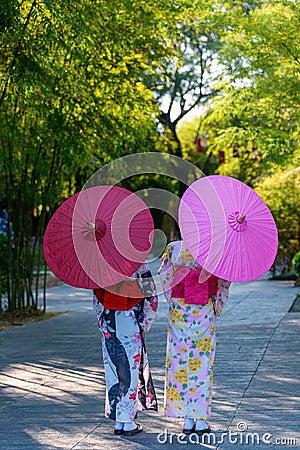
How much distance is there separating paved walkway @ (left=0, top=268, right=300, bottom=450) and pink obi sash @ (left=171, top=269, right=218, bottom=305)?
3.00 feet

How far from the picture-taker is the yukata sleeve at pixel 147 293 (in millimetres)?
5844

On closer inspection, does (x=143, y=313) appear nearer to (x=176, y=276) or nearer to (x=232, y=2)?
(x=176, y=276)

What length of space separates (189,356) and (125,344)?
0.44 m

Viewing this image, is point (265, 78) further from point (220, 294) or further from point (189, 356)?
point (189, 356)

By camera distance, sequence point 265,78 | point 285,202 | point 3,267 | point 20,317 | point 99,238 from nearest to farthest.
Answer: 1. point 99,238
2. point 265,78
3. point 20,317
4. point 3,267
5. point 285,202

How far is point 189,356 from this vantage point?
5.81 m

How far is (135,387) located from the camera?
5836 mm

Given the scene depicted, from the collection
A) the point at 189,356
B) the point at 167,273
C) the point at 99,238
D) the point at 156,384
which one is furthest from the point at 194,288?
the point at 156,384

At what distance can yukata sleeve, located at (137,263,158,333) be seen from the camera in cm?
584

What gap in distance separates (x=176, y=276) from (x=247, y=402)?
59.4 inches

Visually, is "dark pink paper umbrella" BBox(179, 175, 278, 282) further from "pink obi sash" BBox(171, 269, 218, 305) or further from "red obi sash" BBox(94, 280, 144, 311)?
"red obi sash" BBox(94, 280, 144, 311)

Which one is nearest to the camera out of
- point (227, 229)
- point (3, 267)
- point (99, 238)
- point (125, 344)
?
point (227, 229)

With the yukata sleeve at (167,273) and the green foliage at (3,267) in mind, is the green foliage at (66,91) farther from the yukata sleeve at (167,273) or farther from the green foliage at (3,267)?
the yukata sleeve at (167,273)

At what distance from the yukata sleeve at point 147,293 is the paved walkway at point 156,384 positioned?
782 mm
